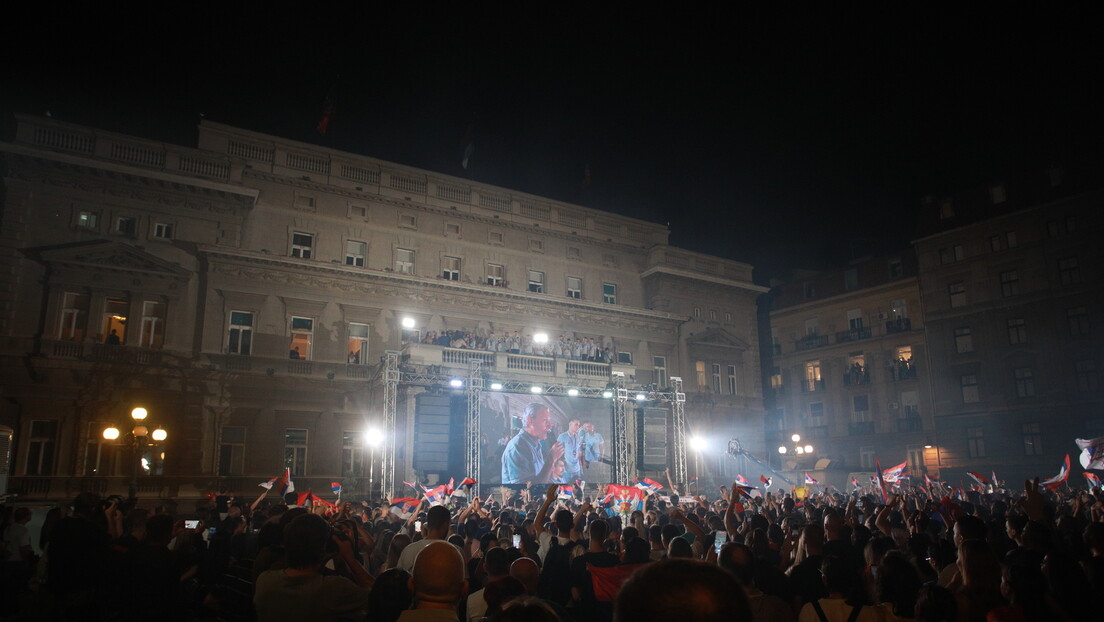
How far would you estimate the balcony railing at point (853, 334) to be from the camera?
46.5 metres

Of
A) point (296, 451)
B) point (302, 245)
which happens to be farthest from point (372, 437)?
point (302, 245)

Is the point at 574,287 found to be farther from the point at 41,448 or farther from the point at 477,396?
the point at 41,448

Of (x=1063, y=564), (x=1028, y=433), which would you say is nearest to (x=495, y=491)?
(x=1063, y=564)

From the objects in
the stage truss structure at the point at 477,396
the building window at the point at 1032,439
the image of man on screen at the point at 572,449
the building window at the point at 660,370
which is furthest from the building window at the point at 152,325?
the building window at the point at 1032,439

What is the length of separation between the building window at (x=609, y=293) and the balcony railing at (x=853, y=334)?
69.6ft

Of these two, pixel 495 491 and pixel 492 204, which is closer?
pixel 495 491

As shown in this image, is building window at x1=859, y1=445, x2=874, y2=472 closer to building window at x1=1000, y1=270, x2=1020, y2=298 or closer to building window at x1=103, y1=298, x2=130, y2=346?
building window at x1=1000, y1=270, x2=1020, y2=298

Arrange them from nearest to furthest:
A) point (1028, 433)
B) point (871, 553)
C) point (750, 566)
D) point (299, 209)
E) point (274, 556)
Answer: point (750, 566) < point (274, 556) < point (871, 553) < point (299, 209) < point (1028, 433)

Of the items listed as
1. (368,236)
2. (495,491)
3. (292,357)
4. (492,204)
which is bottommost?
(495,491)

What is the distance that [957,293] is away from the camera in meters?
40.8

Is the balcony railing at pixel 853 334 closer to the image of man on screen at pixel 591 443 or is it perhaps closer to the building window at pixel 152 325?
the image of man on screen at pixel 591 443

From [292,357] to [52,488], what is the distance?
8.92m

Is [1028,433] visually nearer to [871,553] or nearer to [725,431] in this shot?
[725,431]

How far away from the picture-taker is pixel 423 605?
3.52 meters
